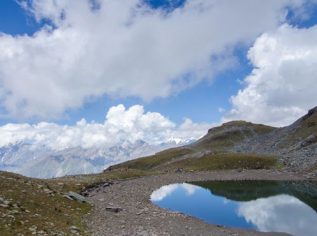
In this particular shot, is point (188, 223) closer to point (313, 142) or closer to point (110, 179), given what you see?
point (110, 179)

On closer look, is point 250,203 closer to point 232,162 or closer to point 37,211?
point 37,211

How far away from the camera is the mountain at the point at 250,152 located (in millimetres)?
100688

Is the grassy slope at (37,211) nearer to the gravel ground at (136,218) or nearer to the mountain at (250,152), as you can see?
the gravel ground at (136,218)

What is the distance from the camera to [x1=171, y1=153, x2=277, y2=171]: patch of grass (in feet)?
332

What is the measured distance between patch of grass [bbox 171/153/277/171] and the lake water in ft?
63.7

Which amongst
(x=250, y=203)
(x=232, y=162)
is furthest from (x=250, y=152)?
(x=250, y=203)

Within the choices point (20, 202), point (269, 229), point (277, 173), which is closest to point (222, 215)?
point (269, 229)

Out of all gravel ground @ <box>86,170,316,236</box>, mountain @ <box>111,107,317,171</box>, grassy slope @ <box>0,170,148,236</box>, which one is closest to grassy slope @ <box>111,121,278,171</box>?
mountain @ <box>111,107,317,171</box>

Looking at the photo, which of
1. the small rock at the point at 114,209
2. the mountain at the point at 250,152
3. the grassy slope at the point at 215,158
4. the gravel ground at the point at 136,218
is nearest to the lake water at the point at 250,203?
the gravel ground at the point at 136,218

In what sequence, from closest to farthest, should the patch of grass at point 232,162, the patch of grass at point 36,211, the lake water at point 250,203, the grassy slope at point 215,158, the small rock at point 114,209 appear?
the patch of grass at point 36,211
the lake water at point 250,203
the small rock at point 114,209
the patch of grass at point 232,162
the grassy slope at point 215,158

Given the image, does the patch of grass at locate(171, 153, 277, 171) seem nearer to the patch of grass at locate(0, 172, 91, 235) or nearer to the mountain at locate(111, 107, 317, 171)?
the mountain at locate(111, 107, 317, 171)

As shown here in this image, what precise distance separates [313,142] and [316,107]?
54.6 metres

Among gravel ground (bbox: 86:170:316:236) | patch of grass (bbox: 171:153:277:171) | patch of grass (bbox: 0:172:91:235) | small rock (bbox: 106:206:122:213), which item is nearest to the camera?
patch of grass (bbox: 0:172:91:235)

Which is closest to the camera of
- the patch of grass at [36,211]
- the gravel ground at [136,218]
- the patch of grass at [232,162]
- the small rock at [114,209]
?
the patch of grass at [36,211]
